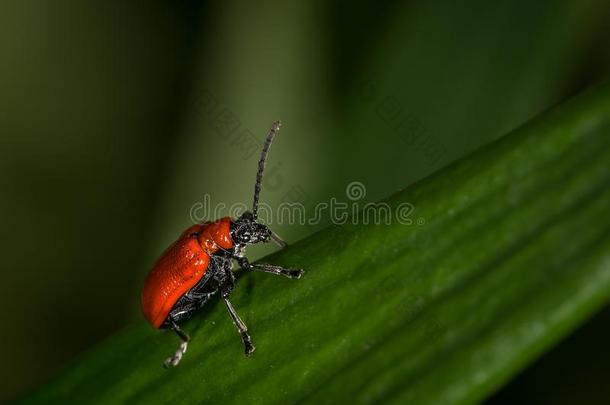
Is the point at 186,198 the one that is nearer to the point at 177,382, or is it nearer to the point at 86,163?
the point at 86,163

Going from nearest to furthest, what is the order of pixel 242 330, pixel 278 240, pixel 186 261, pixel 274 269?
1. pixel 242 330
2. pixel 274 269
3. pixel 186 261
4. pixel 278 240

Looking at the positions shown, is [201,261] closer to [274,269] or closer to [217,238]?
[217,238]

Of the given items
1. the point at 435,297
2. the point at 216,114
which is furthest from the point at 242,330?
the point at 216,114

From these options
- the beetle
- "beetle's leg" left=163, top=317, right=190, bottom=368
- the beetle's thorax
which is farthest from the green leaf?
the beetle's thorax

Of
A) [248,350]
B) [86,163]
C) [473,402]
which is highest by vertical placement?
[473,402]

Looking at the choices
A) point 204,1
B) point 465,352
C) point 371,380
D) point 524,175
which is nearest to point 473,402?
point 465,352

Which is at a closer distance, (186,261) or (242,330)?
(242,330)

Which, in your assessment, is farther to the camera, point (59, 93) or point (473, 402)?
point (59, 93)

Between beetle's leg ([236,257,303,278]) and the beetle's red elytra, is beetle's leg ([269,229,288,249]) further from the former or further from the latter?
beetle's leg ([236,257,303,278])
